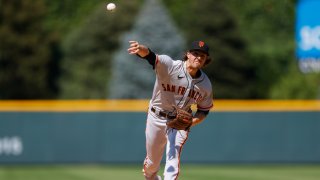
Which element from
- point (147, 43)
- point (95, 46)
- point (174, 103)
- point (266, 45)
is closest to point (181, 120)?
point (174, 103)

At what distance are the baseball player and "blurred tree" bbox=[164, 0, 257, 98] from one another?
24.0 meters

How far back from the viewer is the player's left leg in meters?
9.02

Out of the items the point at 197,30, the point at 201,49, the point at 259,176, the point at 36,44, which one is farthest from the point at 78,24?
the point at 201,49

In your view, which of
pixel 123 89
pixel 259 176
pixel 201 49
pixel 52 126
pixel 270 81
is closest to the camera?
pixel 201 49

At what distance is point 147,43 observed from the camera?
31609 mm

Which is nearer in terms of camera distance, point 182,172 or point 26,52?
point 182,172

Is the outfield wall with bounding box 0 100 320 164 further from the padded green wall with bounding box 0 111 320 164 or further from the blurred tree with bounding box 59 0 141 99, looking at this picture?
the blurred tree with bounding box 59 0 141 99

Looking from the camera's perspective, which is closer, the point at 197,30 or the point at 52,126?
the point at 52,126

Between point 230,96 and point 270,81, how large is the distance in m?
2.08

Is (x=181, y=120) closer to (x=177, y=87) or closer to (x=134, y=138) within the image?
(x=177, y=87)

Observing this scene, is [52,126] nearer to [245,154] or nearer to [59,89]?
[245,154]

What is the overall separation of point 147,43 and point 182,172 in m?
17.0

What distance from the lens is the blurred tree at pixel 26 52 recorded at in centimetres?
3493

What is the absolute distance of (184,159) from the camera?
54.0 ft
